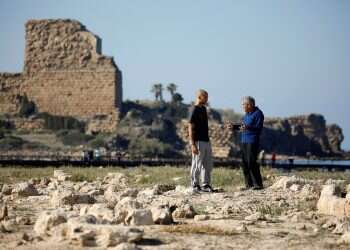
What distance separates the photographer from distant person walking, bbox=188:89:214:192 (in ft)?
36.5

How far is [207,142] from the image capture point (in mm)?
11305

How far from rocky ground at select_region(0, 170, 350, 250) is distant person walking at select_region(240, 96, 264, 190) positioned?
1.10 metres

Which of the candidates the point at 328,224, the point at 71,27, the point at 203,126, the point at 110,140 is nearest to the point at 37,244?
the point at 328,224

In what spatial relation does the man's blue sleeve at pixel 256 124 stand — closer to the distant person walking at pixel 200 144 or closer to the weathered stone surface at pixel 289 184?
the distant person walking at pixel 200 144

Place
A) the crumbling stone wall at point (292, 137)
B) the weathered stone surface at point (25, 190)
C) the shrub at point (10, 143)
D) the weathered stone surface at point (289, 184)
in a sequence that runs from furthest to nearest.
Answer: the crumbling stone wall at point (292, 137)
the shrub at point (10, 143)
the weathered stone surface at point (289, 184)
the weathered stone surface at point (25, 190)

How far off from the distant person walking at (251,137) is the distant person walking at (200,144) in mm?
573

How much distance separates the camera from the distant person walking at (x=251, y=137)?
11484 mm

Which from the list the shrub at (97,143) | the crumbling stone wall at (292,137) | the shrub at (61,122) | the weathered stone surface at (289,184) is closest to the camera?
the weathered stone surface at (289,184)

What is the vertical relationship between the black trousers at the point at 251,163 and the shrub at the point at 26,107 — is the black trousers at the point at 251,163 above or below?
below

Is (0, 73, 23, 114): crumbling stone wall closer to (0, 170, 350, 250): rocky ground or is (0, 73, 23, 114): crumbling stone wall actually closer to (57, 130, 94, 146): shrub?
(57, 130, 94, 146): shrub

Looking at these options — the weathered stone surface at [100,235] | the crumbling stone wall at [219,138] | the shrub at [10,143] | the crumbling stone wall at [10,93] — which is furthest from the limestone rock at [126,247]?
the crumbling stone wall at [10,93]

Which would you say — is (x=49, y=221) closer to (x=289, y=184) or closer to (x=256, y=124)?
(x=256, y=124)

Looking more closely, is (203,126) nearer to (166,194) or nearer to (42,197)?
(166,194)

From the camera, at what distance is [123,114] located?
155 ft
